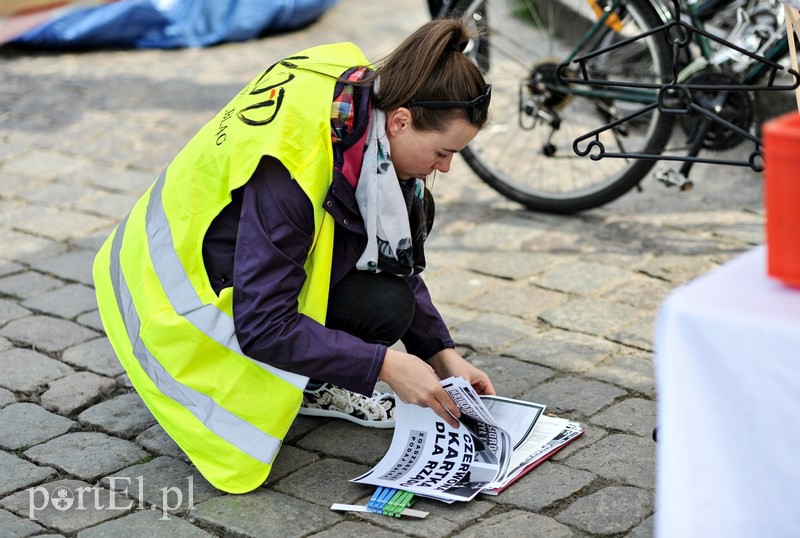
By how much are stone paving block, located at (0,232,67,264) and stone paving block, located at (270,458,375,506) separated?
1.70 metres

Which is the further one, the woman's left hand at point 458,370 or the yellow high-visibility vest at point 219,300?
the woman's left hand at point 458,370

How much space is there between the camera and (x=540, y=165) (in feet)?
14.6

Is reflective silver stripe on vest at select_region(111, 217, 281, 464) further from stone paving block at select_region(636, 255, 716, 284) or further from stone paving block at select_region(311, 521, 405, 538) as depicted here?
stone paving block at select_region(636, 255, 716, 284)

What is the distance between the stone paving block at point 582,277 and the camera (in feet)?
11.4

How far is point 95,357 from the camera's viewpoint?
3072 millimetres

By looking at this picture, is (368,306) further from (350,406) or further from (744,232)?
(744,232)

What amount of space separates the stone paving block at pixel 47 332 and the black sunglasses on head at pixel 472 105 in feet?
4.68

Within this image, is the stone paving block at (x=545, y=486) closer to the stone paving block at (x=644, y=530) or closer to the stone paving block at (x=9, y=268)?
the stone paving block at (x=644, y=530)

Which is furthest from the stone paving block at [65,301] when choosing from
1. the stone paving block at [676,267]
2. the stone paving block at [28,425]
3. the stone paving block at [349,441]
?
the stone paving block at [676,267]

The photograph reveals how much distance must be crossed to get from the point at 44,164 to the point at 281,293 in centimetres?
287

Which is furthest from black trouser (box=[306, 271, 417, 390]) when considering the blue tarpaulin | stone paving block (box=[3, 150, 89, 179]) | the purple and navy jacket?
the blue tarpaulin

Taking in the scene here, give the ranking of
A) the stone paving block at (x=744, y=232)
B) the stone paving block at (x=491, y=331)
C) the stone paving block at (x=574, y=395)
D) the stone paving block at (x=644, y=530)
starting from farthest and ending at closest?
the stone paving block at (x=744, y=232), the stone paving block at (x=491, y=331), the stone paving block at (x=574, y=395), the stone paving block at (x=644, y=530)

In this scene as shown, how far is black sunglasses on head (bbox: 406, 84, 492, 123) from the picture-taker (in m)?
2.25

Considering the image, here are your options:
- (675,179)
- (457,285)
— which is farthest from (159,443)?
(675,179)
